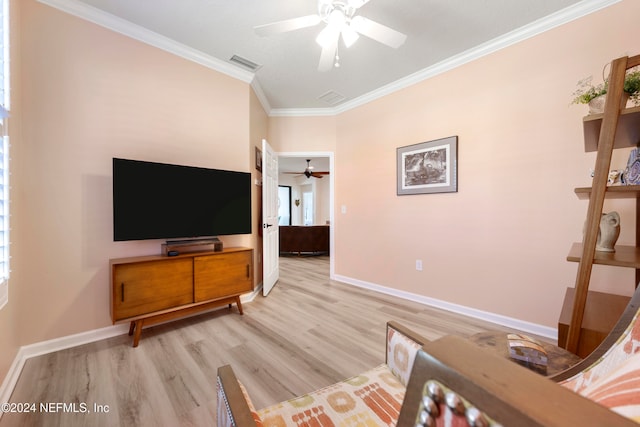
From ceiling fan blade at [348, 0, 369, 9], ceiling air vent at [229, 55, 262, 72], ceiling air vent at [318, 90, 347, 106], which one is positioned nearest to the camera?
ceiling fan blade at [348, 0, 369, 9]

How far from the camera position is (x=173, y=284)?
2146 mm

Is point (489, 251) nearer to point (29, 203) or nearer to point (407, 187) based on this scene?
point (407, 187)

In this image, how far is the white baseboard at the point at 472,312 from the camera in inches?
85.7

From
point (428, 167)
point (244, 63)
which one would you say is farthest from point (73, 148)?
point (428, 167)

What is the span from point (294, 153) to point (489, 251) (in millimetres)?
2886

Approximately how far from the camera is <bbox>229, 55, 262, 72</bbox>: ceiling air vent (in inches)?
105

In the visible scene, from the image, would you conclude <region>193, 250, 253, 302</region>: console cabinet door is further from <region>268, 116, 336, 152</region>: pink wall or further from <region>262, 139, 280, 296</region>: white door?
<region>268, 116, 336, 152</region>: pink wall

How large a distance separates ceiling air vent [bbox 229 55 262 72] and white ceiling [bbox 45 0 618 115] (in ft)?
0.17

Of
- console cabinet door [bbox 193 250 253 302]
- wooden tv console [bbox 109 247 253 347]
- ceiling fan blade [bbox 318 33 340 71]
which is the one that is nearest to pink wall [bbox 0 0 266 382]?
wooden tv console [bbox 109 247 253 347]

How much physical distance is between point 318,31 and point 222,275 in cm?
245

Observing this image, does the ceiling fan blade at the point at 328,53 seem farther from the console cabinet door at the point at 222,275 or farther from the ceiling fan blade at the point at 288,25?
the console cabinet door at the point at 222,275

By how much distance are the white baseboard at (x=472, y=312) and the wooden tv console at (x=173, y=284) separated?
1739mm

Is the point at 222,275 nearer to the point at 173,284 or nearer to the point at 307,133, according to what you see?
the point at 173,284

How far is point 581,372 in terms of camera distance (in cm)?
61
